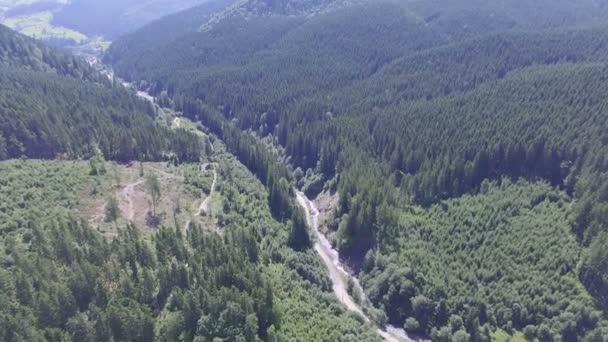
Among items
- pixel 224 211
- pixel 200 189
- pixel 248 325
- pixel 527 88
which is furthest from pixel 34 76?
pixel 527 88

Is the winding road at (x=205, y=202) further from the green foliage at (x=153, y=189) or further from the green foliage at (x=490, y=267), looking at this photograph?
the green foliage at (x=490, y=267)

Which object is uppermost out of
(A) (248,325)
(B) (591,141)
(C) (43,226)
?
(B) (591,141)

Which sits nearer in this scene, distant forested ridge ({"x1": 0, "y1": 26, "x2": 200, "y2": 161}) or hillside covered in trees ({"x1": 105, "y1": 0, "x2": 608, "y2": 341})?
hillside covered in trees ({"x1": 105, "y1": 0, "x2": 608, "y2": 341})

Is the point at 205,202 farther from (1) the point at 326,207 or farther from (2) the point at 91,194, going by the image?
(1) the point at 326,207

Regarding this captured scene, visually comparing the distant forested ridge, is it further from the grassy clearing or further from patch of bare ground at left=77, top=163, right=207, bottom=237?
patch of bare ground at left=77, top=163, right=207, bottom=237

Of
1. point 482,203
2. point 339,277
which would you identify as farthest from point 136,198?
point 482,203

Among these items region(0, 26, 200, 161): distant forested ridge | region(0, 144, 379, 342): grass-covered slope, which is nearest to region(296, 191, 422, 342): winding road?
region(0, 144, 379, 342): grass-covered slope

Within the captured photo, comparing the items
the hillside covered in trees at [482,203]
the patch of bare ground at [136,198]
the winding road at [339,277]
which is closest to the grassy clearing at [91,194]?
the patch of bare ground at [136,198]

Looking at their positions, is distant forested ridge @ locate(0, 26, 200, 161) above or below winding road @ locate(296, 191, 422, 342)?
above

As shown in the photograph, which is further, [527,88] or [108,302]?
[527,88]

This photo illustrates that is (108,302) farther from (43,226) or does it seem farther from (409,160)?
(409,160)
